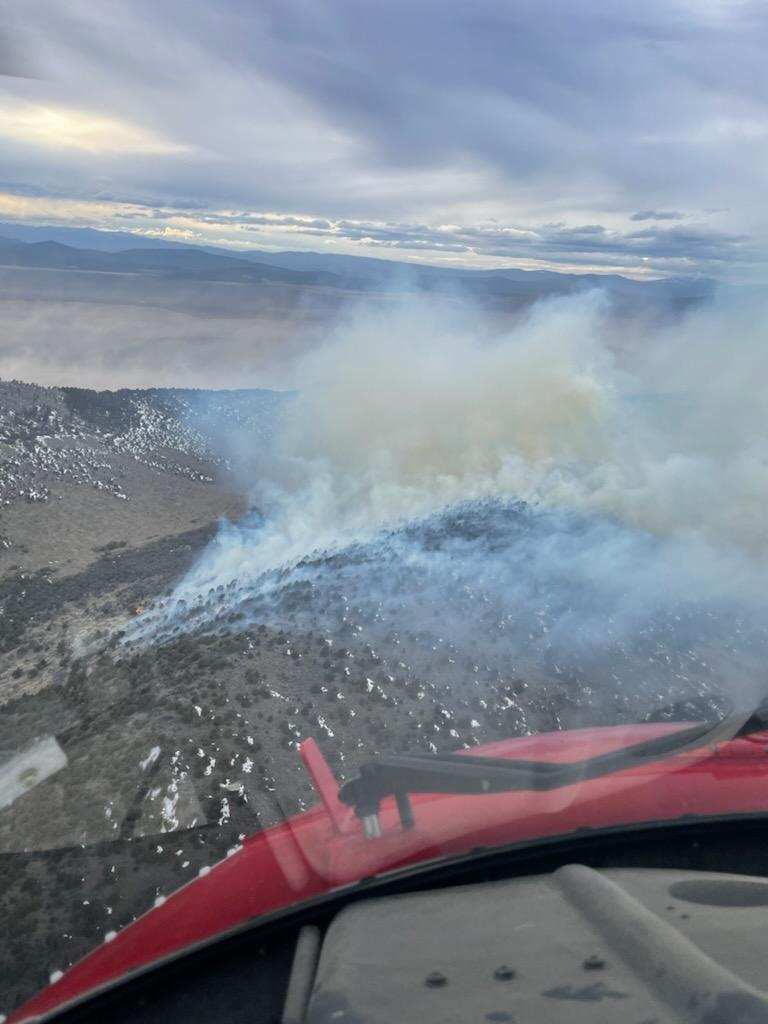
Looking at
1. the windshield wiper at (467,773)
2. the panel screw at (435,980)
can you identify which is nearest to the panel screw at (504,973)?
the panel screw at (435,980)

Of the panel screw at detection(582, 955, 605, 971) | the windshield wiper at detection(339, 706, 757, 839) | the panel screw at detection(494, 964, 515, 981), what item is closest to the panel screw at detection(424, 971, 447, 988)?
the panel screw at detection(494, 964, 515, 981)

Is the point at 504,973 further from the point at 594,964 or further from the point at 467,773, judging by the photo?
the point at 467,773

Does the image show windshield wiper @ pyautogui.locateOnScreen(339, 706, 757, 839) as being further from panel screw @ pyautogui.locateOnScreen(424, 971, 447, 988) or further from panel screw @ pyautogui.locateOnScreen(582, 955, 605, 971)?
panel screw @ pyautogui.locateOnScreen(582, 955, 605, 971)

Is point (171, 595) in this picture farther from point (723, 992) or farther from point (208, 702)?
point (723, 992)

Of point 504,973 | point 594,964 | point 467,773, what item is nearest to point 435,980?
point 504,973

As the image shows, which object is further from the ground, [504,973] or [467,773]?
[504,973]
